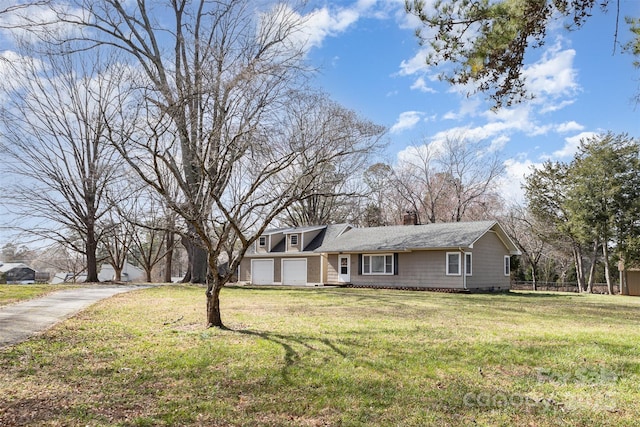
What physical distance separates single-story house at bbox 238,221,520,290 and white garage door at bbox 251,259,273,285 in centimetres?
6

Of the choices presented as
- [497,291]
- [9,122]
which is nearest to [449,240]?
[497,291]

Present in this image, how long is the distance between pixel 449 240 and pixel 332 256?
695 cm

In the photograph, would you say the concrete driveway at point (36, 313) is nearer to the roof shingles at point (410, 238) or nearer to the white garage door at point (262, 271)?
the roof shingles at point (410, 238)

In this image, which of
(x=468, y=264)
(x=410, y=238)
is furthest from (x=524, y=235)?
(x=410, y=238)

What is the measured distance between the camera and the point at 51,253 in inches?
1335

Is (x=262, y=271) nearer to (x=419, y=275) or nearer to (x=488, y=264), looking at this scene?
(x=419, y=275)

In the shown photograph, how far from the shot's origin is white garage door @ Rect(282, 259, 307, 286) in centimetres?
2639

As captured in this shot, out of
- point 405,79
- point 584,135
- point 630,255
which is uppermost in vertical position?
point 584,135

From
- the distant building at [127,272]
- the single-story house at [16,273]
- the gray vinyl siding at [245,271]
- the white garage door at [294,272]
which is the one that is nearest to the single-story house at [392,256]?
the white garage door at [294,272]

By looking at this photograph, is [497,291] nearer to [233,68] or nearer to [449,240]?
[449,240]

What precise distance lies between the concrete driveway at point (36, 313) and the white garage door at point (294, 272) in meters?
13.7

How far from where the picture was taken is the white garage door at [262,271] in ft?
91.7

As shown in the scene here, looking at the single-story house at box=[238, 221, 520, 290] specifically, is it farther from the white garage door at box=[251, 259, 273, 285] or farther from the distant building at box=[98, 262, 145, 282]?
the distant building at box=[98, 262, 145, 282]

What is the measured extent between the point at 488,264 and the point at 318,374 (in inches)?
746
